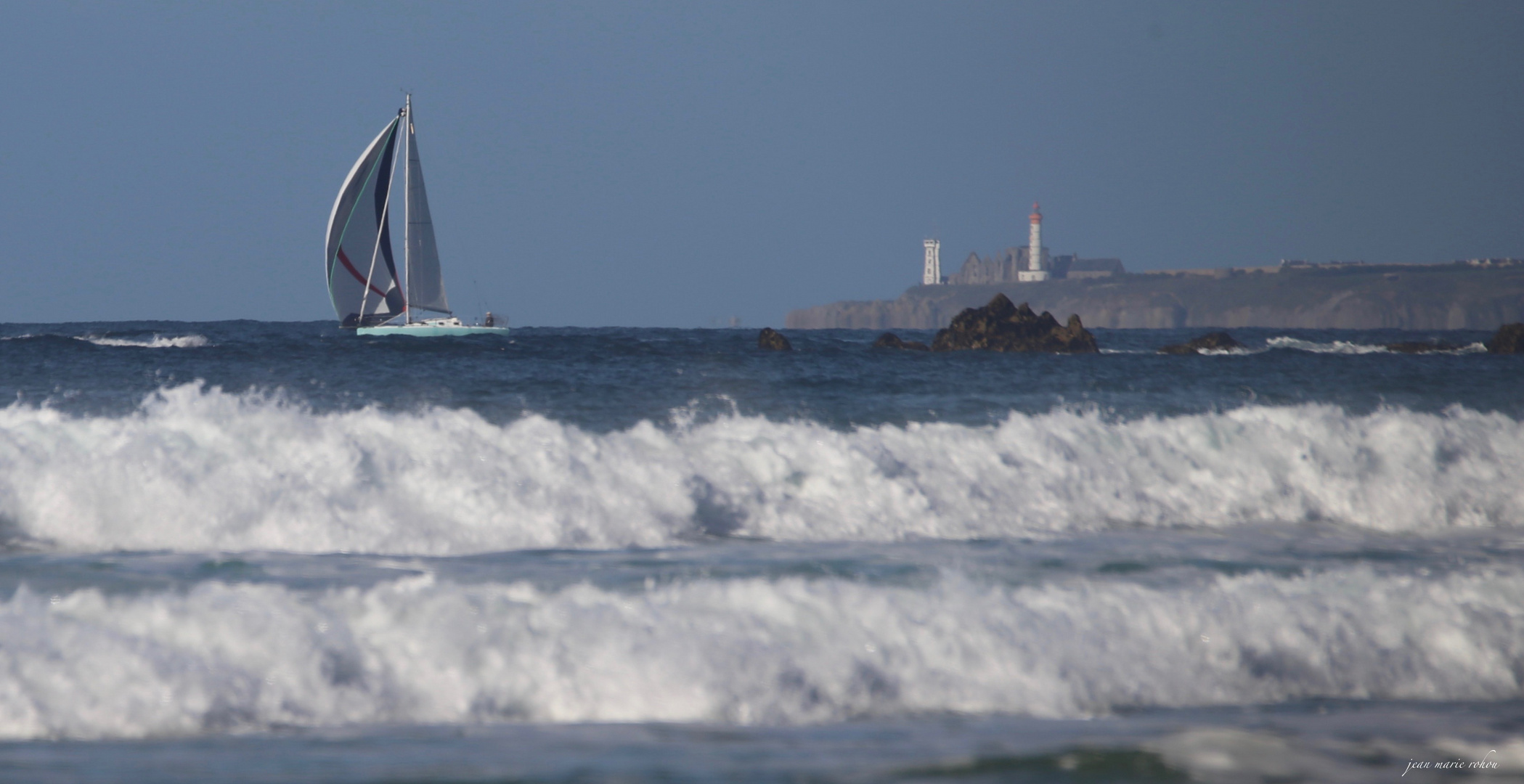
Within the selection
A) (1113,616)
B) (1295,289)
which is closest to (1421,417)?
(1113,616)

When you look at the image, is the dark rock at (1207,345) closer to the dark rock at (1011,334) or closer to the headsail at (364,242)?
the dark rock at (1011,334)

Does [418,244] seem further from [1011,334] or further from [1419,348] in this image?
[1419,348]

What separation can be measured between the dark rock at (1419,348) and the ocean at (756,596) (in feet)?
142

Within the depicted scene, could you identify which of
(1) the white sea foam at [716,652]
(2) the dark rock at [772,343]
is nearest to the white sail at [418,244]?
(2) the dark rock at [772,343]

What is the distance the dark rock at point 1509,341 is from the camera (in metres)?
50.1

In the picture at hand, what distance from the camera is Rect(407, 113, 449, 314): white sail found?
1912 inches

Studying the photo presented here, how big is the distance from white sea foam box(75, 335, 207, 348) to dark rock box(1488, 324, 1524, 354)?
53100mm

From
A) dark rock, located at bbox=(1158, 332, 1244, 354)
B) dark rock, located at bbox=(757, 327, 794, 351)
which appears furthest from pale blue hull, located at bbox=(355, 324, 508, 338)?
dark rock, located at bbox=(1158, 332, 1244, 354)

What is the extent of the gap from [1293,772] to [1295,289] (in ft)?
531

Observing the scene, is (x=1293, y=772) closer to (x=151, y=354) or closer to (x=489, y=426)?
(x=489, y=426)

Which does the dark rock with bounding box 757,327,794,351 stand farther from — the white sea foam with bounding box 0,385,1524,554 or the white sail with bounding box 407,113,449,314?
the white sea foam with bounding box 0,385,1524,554

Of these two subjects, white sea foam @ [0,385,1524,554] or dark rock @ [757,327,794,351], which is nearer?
white sea foam @ [0,385,1524,554]

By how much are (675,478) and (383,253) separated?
40927 mm

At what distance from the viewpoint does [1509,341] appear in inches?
1984
